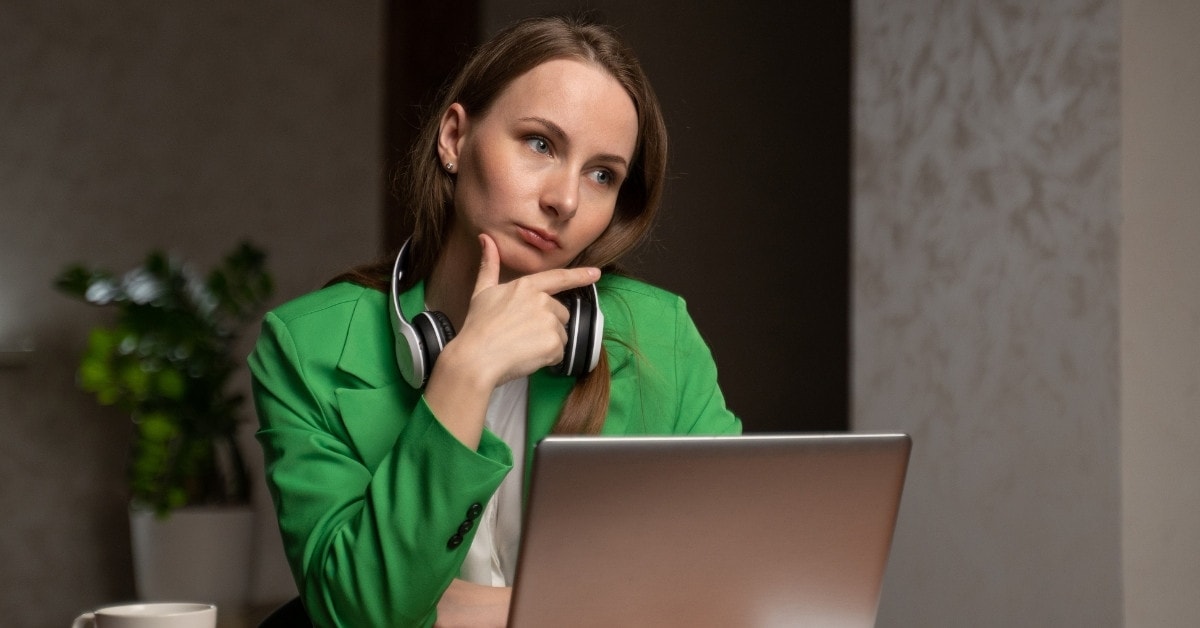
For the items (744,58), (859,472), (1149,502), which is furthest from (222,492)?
(859,472)

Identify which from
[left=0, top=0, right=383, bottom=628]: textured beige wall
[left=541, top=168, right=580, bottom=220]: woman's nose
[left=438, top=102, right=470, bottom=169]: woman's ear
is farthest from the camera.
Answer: [left=0, top=0, right=383, bottom=628]: textured beige wall

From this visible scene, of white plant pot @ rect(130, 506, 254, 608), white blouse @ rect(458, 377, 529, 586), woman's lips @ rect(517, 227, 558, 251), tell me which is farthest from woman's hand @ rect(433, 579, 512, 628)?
white plant pot @ rect(130, 506, 254, 608)

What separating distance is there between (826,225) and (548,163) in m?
2.13

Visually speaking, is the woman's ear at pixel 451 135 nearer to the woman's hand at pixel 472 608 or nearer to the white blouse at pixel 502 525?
the white blouse at pixel 502 525

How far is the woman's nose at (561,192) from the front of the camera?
1.11m

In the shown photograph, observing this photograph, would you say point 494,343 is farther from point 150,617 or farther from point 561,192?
point 150,617

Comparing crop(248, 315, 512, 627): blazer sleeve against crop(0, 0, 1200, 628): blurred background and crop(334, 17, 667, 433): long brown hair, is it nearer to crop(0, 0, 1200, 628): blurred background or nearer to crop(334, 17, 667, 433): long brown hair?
crop(334, 17, 667, 433): long brown hair

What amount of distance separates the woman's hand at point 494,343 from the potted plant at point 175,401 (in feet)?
6.71

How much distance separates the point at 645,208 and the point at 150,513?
2063 millimetres

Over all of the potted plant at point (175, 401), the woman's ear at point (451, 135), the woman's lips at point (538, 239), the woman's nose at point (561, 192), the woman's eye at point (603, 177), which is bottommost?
the potted plant at point (175, 401)

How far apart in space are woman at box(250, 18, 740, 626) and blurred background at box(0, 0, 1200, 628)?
15.6 inches

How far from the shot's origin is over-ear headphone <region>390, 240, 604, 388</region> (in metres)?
1.06

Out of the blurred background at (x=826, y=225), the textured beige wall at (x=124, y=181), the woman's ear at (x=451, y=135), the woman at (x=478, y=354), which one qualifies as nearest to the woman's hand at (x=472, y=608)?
the woman at (x=478, y=354)

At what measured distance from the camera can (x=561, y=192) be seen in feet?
3.64
